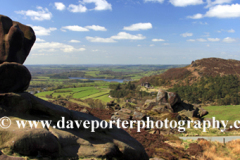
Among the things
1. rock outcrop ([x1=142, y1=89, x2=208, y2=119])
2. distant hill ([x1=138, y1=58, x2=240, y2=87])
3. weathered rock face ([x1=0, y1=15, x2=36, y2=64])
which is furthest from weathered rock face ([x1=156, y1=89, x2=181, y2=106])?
distant hill ([x1=138, y1=58, x2=240, y2=87])

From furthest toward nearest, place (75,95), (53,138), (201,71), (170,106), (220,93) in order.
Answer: (201,71) → (75,95) → (220,93) → (170,106) → (53,138)

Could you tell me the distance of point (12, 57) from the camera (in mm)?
11633

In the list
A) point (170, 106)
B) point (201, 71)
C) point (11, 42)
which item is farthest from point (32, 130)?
point (201, 71)

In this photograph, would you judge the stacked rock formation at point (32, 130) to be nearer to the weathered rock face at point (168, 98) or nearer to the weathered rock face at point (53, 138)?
the weathered rock face at point (53, 138)

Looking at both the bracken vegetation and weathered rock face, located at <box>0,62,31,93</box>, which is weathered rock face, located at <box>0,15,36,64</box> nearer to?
weathered rock face, located at <box>0,62,31,93</box>

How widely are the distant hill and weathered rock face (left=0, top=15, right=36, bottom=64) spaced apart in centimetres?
10133

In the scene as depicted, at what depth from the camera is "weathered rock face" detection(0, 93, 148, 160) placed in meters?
8.14

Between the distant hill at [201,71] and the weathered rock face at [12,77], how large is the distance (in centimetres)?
10198

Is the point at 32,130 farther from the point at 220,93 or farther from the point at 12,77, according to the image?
the point at 220,93

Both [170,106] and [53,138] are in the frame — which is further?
[170,106]

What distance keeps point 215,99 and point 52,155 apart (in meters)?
73.8

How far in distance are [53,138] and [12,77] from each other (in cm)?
509

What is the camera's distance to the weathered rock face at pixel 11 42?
11319 millimetres

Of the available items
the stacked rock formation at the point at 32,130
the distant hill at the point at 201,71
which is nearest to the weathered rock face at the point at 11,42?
the stacked rock formation at the point at 32,130
